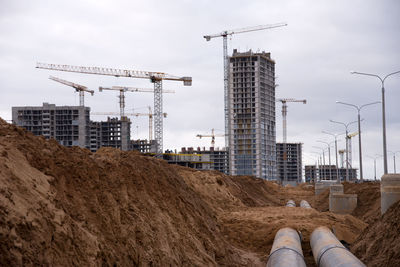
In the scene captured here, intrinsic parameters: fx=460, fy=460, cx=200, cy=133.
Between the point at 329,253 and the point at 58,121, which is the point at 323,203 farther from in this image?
the point at 58,121

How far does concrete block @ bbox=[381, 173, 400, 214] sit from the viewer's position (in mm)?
19094

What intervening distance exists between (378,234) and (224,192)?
65.3ft

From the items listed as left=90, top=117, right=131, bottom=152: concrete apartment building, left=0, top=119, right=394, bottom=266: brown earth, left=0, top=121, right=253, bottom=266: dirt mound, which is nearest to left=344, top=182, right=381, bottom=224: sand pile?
Result: left=0, top=119, right=394, bottom=266: brown earth

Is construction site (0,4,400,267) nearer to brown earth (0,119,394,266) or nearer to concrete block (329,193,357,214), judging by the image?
brown earth (0,119,394,266)

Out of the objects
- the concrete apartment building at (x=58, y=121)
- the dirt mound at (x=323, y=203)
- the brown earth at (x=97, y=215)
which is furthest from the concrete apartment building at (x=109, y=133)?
the brown earth at (x=97, y=215)

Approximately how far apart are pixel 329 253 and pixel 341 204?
23.9m

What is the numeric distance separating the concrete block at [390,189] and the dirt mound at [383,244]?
3526mm

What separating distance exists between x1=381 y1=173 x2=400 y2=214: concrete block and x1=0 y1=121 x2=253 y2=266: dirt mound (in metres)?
6.73

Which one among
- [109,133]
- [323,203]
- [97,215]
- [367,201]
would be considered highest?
[109,133]

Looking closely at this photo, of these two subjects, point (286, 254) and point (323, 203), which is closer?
point (286, 254)

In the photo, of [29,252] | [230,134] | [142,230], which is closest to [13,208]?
[29,252]

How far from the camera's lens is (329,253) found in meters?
13.4

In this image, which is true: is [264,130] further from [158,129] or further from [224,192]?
[224,192]

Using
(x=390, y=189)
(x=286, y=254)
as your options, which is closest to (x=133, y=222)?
(x=286, y=254)
